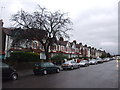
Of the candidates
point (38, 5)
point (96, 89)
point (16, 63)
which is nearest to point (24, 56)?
point (16, 63)

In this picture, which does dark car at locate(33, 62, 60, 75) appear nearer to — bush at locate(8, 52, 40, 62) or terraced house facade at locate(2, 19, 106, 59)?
terraced house facade at locate(2, 19, 106, 59)

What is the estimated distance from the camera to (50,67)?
17969 millimetres

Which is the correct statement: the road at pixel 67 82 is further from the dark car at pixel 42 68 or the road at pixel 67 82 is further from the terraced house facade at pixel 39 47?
the terraced house facade at pixel 39 47

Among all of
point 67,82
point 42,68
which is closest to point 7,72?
point 67,82

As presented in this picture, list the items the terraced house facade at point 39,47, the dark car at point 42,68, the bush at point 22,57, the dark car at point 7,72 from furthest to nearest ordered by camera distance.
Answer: the terraced house facade at point 39,47 → the bush at point 22,57 → the dark car at point 42,68 → the dark car at point 7,72

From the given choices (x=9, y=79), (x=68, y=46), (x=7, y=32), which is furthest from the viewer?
(x=68, y=46)

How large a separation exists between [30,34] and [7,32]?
13714 millimetres

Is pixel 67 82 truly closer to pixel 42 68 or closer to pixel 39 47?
pixel 42 68

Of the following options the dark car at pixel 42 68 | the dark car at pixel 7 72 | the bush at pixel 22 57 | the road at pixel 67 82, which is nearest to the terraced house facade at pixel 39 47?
the bush at pixel 22 57

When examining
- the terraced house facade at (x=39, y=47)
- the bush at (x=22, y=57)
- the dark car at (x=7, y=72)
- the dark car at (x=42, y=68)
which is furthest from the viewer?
the terraced house facade at (x=39, y=47)

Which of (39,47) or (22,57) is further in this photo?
(39,47)

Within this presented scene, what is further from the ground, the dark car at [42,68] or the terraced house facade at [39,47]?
the terraced house facade at [39,47]

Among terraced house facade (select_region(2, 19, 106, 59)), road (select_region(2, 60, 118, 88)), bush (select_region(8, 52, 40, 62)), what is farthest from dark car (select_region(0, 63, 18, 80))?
bush (select_region(8, 52, 40, 62))

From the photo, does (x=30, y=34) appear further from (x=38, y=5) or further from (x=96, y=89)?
(x=96, y=89)
